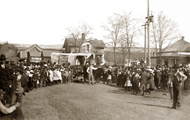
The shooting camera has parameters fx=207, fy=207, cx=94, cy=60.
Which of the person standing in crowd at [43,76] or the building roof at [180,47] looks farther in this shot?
the building roof at [180,47]

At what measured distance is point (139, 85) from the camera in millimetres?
15438

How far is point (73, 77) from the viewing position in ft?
73.9

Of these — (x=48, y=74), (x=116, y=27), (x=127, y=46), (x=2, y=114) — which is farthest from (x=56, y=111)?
(x=116, y=27)

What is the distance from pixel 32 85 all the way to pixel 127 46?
59.4ft

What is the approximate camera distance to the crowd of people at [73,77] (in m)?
9.05

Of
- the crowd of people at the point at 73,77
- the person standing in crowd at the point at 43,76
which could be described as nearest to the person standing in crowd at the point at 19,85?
the crowd of people at the point at 73,77

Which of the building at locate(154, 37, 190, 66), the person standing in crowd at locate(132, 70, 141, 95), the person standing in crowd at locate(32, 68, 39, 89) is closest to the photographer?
the person standing in crowd at locate(132, 70, 141, 95)

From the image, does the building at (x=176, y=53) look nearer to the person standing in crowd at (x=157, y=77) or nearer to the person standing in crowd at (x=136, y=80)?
the person standing in crowd at (x=157, y=77)

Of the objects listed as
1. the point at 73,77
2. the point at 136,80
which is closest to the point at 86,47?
the point at 73,77

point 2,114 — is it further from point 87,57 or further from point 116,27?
point 116,27

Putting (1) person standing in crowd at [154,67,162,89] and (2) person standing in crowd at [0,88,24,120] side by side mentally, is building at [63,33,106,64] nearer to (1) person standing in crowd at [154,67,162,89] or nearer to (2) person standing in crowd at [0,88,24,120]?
(1) person standing in crowd at [154,67,162,89]

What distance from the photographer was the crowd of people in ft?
29.7

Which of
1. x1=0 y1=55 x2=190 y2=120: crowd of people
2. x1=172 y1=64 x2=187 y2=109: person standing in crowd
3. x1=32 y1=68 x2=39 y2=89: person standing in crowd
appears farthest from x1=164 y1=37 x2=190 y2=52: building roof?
x1=172 y1=64 x2=187 y2=109: person standing in crowd

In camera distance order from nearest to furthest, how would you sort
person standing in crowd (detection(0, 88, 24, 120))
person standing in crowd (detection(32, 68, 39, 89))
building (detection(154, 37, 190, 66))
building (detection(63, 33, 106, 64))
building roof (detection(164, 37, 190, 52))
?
1. person standing in crowd (detection(0, 88, 24, 120))
2. person standing in crowd (detection(32, 68, 39, 89))
3. building (detection(154, 37, 190, 66))
4. building roof (detection(164, 37, 190, 52))
5. building (detection(63, 33, 106, 64))
